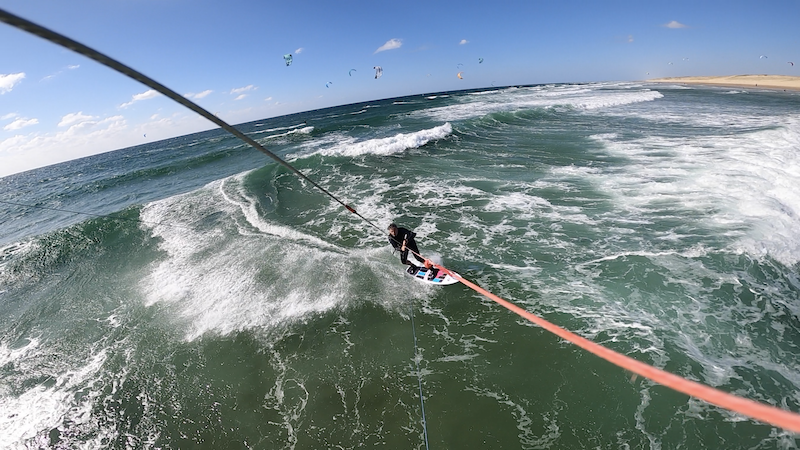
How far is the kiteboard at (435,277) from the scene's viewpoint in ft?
29.4

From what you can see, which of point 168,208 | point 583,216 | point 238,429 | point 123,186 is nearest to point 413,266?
point 238,429

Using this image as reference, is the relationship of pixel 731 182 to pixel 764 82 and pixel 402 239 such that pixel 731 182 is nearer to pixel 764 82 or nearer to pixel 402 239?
pixel 402 239

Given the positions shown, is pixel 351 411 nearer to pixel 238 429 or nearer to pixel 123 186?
pixel 238 429

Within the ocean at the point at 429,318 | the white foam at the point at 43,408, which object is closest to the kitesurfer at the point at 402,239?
the ocean at the point at 429,318

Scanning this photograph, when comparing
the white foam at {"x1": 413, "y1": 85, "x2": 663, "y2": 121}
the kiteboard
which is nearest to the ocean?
the kiteboard

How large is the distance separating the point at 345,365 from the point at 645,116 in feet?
128

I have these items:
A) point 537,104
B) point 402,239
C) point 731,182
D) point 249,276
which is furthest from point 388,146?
point 537,104

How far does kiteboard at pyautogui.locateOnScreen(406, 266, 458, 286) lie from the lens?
29.4 feet

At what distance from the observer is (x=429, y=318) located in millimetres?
8047

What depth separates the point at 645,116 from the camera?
32.2 m

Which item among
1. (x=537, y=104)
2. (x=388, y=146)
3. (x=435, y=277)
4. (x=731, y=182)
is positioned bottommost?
(x=435, y=277)

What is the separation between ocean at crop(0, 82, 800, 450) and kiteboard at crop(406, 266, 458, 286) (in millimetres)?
227

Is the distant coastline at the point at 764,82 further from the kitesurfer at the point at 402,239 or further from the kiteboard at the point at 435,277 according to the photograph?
the kitesurfer at the point at 402,239

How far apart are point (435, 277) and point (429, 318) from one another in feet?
4.54
